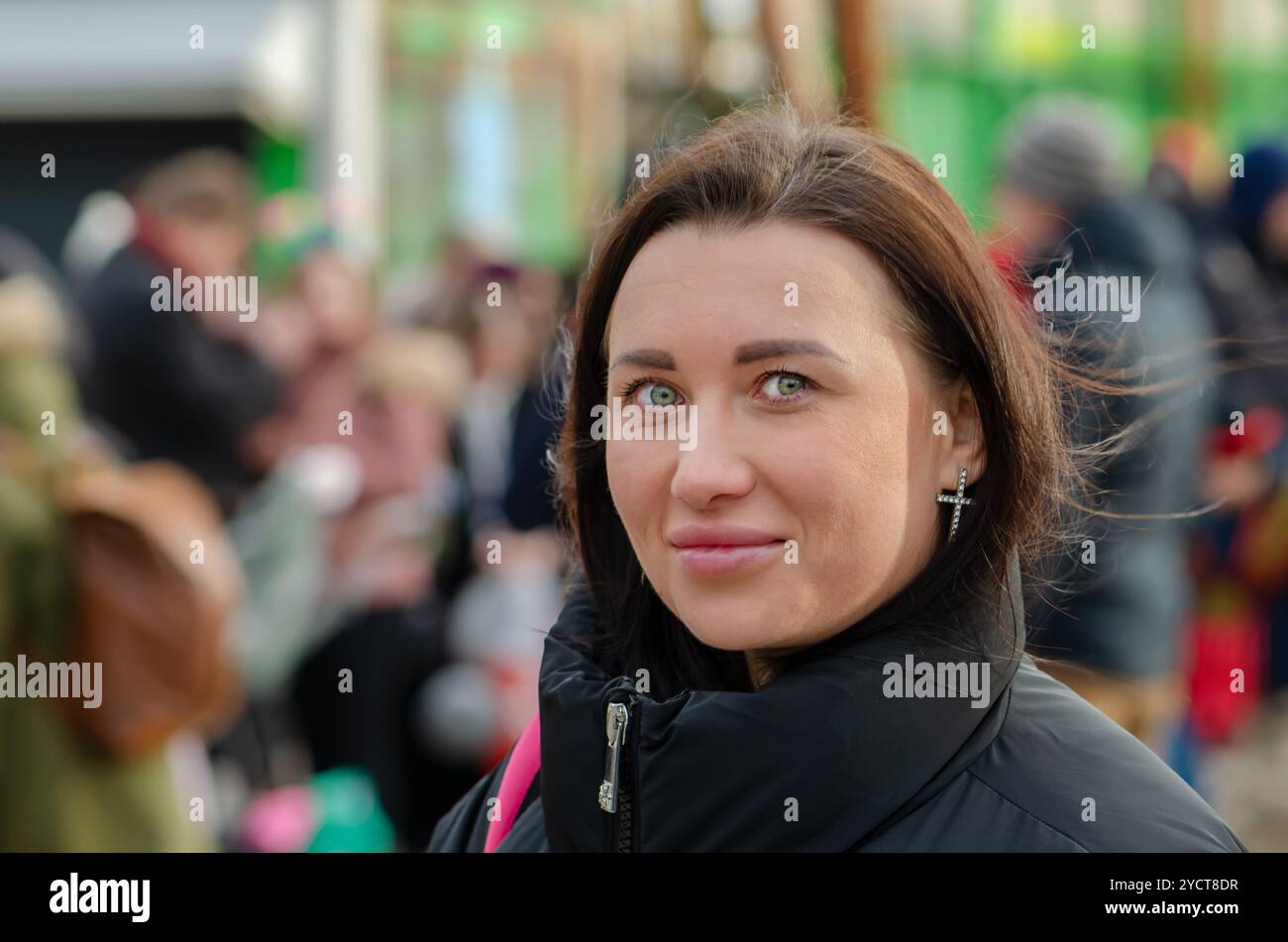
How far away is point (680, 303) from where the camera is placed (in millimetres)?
1439

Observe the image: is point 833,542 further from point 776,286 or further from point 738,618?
point 776,286

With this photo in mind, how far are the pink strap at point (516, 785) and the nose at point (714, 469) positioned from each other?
39 centimetres

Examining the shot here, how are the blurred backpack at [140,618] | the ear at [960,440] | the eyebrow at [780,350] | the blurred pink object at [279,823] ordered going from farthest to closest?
the blurred pink object at [279,823]
the blurred backpack at [140,618]
the ear at [960,440]
the eyebrow at [780,350]

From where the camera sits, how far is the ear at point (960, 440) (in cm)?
152

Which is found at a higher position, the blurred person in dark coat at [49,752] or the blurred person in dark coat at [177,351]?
the blurred person in dark coat at [177,351]

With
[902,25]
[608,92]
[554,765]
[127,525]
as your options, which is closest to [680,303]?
[554,765]

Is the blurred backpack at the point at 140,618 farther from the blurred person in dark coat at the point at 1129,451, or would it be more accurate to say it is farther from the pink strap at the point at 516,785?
the blurred person in dark coat at the point at 1129,451

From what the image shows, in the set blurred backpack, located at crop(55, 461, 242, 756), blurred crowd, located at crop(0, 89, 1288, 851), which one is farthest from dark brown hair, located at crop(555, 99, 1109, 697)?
blurred crowd, located at crop(0, 89, 1288, 851)

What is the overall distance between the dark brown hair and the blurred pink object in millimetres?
2710

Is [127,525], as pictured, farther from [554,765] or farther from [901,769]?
[901,769]

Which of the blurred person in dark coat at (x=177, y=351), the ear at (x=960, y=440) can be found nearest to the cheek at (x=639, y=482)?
the ear at (x=960, y=440)

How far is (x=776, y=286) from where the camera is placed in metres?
1.41

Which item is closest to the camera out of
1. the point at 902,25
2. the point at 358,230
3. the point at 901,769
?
the point at 901,769

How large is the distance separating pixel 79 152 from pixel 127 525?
7.19m
